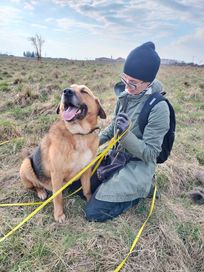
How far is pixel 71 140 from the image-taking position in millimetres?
3100

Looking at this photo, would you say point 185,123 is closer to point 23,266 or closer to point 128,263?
point 128,263

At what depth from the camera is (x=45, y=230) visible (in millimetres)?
2998

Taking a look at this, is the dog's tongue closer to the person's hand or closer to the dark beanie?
the person's hand

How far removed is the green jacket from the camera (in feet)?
9.87

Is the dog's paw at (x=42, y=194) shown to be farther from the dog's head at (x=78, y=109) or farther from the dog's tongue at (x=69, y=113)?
the dog's tongue at (x=69, y=113)

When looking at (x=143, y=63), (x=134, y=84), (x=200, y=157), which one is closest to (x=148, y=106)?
(x=134, y=84)

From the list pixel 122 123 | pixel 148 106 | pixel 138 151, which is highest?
pixel 148 106

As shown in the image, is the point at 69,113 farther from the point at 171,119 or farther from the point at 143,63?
the point at 171,119

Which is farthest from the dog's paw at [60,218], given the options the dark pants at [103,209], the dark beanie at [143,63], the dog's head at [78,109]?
the dark beanie at [143,63]

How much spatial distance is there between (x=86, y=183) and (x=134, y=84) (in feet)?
4.26

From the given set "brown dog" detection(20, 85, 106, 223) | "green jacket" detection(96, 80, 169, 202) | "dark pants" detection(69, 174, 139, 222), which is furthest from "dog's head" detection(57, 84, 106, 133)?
"dark pants" detection(69, 174, 139, 222)

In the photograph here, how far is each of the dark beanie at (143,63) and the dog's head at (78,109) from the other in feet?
1.72

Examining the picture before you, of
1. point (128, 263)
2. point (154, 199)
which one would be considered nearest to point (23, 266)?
point (128, 263)

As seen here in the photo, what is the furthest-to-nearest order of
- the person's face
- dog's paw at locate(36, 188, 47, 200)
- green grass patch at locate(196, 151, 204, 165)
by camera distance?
green grass patch at locate(196, 151, 204, 165) → dog's paw at locate(36, 188, 47, 200) → the person's face
